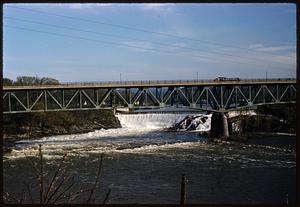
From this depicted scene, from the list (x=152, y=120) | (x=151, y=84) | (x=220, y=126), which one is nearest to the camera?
(x=151, y=84)

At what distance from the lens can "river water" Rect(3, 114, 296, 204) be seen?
16922mm

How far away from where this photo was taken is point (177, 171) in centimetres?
2216

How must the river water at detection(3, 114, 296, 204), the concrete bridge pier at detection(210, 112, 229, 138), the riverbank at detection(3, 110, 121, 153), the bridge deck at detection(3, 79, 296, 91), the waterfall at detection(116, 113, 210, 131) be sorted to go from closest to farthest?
the river water at detection(3, 114, 296, 204) < the bridge deck at detection(3, 79, 296, 91) < the concrete bridge pier at detection(210, 112, 229, 138) < the riverbank at detection(3, 110, 121, 153) < the waterfall at detection(116, 113, 210, 131)

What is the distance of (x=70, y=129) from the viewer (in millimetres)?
53875

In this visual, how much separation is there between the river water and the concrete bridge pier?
6176 mm

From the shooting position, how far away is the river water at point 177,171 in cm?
1692

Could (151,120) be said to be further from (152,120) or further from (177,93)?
(177,93)

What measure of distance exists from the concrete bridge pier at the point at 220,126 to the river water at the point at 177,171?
618 cm

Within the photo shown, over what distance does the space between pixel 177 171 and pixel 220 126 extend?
2031 centimetres

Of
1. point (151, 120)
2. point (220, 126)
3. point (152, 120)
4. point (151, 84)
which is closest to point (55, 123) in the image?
point (151, 120)

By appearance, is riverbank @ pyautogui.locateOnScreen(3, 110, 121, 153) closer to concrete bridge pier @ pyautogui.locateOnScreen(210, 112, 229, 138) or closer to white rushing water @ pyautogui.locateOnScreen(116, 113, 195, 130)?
white rushing water @ pyautogui.locateOnScreen(116, 113, 195, 130)

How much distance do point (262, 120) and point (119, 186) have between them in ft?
102

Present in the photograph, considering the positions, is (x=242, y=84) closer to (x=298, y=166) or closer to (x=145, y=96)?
(x=145, y=96)

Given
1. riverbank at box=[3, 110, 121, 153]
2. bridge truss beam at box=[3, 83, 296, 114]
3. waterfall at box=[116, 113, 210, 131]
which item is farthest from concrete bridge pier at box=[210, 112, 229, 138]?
riverbank at box=[3, 110, 121, 153]
